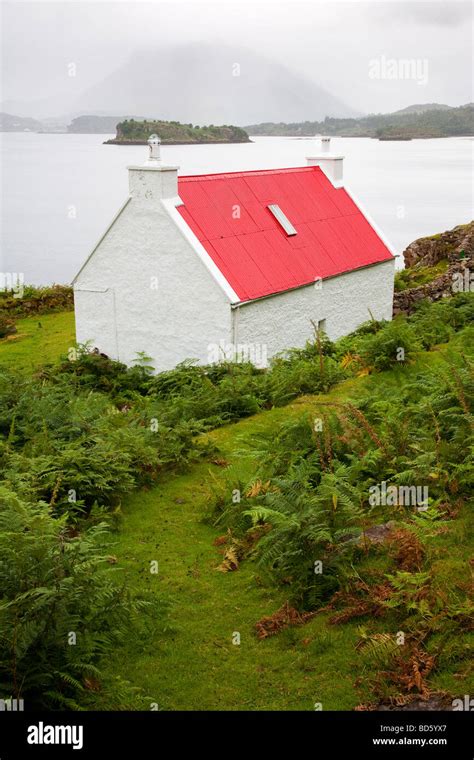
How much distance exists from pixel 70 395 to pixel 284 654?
401 inches

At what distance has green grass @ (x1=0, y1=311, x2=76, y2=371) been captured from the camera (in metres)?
26.0

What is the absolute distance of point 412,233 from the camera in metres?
59.5

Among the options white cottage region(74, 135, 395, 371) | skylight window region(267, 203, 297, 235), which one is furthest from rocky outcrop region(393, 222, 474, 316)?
skylight window region(267, 203, 297, 235)

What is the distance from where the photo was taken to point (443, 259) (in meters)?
36.5

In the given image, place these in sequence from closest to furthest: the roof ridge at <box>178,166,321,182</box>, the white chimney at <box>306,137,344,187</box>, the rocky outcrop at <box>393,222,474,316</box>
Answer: the roof ridge at <box>178,166,321,182</box>, the white chimney at <box>306,137,344,187</box>, the rocky outcrop at <box>393,222,474,316</box>

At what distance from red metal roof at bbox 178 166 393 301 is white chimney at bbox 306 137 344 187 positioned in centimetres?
24

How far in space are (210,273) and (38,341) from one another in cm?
1062

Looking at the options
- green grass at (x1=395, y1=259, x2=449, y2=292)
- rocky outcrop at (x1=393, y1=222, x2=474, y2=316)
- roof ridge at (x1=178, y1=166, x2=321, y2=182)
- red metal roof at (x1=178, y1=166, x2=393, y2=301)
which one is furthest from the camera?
green grass at (x1=395, y1=259, x2=449, y2=292)

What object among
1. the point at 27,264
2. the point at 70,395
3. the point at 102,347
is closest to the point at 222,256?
the point at 102,347

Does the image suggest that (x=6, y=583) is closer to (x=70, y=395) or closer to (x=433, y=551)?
(x=433, y=551)

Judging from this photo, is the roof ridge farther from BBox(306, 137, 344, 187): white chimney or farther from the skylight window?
the skylight window

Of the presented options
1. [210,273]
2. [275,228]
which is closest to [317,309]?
[275,228]
